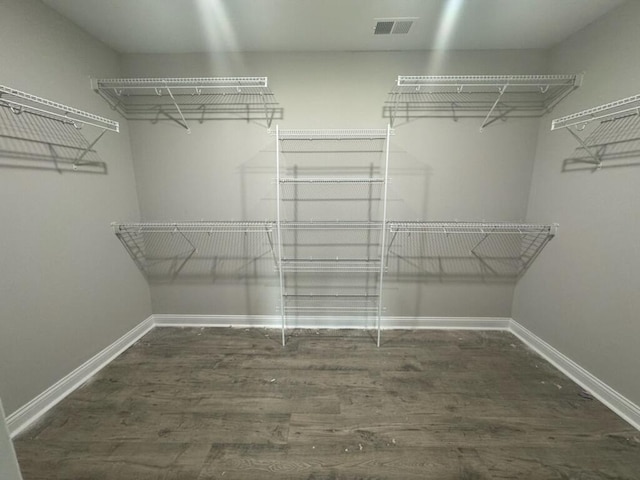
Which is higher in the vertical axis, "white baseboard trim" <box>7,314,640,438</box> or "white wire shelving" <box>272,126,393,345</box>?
"white wire shelving" <box>272,126,393,345</box>

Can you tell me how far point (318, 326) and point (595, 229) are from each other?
7.25ft

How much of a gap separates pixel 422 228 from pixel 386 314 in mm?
881

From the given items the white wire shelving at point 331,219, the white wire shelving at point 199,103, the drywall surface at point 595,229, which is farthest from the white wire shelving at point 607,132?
the white wire shelving at point 199,103

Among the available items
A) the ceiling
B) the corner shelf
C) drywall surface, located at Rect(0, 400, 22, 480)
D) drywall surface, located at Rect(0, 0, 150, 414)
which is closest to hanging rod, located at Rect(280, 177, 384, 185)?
the corner shelf

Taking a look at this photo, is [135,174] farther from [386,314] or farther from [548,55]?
[548,55]

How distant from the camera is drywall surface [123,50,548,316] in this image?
2.14 m

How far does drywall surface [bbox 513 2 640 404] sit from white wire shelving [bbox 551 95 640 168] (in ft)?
0.11

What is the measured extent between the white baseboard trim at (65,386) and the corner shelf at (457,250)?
2.40 metres

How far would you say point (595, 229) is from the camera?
1.74 meters

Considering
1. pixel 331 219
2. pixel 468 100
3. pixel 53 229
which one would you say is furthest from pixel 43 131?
pixel 468 100

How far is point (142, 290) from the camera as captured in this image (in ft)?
8.05

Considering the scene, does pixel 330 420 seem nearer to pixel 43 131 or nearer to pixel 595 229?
pixel 595 229

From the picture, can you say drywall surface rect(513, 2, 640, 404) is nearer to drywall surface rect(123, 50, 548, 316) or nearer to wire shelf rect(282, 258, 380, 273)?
drywall surface rect(123, 50, 548, 316)

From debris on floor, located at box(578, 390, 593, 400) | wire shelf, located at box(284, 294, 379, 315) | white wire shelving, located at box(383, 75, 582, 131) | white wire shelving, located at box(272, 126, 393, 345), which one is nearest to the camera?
debris on floor, located at box(578, 390, 593, 400)
